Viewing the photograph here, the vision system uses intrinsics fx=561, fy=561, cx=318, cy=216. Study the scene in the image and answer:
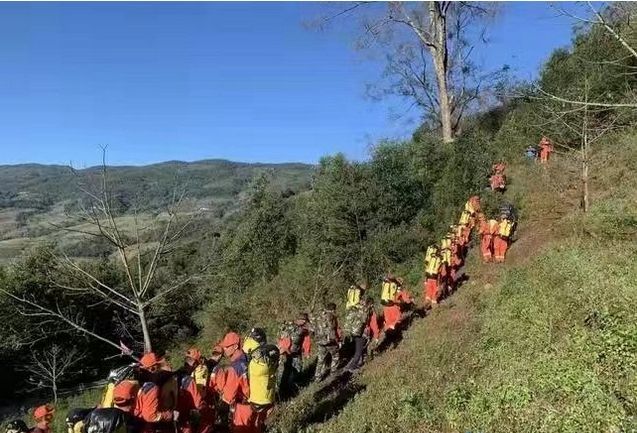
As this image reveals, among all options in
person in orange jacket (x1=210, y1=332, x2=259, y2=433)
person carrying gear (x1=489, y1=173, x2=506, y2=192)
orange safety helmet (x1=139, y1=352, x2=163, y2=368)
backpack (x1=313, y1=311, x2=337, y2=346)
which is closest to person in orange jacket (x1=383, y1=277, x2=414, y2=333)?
backpack (x1=313, y1=311, x2=337, y2=346)

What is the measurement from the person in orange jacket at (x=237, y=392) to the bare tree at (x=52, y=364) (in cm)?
2425

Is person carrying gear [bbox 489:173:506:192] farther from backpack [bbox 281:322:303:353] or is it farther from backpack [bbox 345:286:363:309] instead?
backpack [bbox 281:322:303:353]

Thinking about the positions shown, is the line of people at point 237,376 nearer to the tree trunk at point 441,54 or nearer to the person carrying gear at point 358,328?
the person carrying gear at point 358,328

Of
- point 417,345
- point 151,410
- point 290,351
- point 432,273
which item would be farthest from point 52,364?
point 151,410

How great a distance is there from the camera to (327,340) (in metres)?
12.2

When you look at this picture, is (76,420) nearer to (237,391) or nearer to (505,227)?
(237,391)

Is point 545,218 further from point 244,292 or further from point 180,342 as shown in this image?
point 180,342

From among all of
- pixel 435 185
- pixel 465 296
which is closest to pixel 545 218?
pixel 435 185

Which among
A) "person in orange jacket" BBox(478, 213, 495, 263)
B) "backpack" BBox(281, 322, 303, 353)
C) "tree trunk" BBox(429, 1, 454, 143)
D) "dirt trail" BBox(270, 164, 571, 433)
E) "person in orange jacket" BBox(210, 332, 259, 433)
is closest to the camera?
"person in orange jacket" BBox(210, 332, 259, 433)

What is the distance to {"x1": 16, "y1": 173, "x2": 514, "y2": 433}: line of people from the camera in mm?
6562

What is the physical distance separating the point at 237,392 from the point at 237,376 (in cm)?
23

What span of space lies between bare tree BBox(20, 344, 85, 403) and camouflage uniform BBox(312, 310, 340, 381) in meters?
21.2

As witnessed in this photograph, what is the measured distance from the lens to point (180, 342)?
106ft

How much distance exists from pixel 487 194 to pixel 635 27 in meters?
12.6
